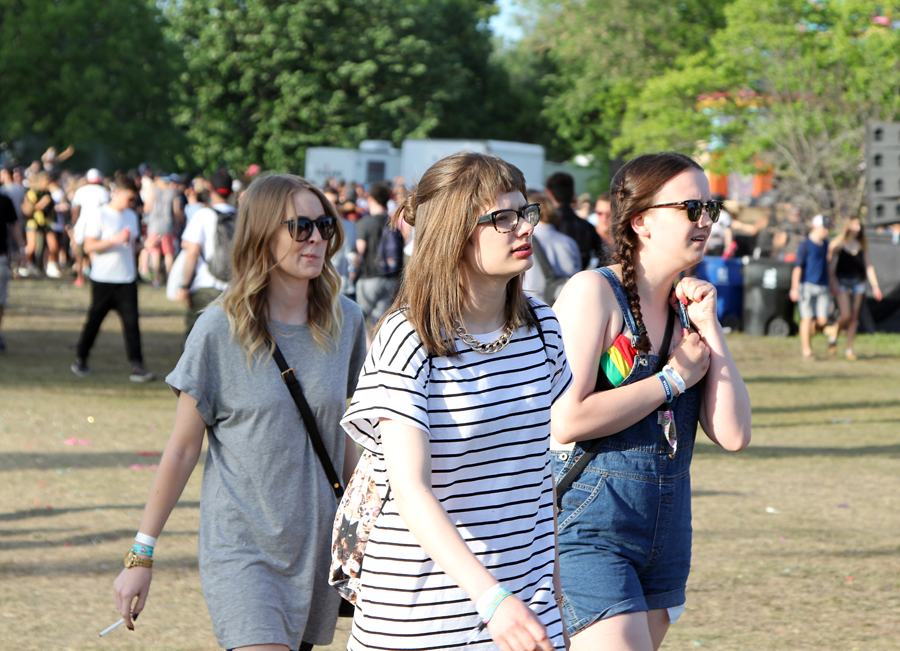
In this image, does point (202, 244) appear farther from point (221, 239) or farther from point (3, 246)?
point (3, 246)

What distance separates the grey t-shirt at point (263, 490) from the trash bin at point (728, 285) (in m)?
14.8

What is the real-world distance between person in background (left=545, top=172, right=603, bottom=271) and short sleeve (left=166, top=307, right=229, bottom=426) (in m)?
6.25

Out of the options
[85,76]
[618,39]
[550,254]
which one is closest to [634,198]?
[550,254]

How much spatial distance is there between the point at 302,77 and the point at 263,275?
41.9 metres

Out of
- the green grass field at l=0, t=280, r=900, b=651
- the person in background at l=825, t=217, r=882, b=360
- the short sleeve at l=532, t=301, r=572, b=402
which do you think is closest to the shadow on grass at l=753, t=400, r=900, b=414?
the green grass field at l=0, t=280, r=900, b=651

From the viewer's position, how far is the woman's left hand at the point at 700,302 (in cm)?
288

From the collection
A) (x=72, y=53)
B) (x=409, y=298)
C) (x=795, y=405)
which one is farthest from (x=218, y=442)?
(x=72, y=53)

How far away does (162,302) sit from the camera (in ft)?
59.4

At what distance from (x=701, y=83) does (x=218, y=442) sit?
2454 centimetres

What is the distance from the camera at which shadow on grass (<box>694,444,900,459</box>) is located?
8.86m

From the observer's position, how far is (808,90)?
21.6m

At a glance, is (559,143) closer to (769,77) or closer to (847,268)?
(769,77)

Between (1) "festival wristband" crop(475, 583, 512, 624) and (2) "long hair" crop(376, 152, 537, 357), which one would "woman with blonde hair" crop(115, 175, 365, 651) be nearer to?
(2) "long hair" crop(376, 152, 537, 357)

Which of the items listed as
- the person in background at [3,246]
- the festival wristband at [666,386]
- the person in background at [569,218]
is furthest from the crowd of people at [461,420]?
the person in background at [3,246]
